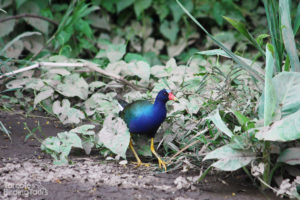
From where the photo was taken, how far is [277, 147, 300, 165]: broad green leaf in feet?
8.69

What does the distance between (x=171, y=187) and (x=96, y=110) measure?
1.57m

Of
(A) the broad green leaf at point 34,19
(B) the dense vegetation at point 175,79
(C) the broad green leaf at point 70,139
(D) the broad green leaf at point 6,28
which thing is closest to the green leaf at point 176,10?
(B) the dense vegetation at point 175,79

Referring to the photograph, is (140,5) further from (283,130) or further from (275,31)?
(283,130)

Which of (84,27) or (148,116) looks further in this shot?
(84,27)

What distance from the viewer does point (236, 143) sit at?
271cm

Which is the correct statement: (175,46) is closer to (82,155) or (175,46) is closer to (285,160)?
(82,155)

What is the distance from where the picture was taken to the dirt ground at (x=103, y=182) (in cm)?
271

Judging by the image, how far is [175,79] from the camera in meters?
4.48

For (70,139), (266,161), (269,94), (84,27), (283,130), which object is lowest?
(70,139)

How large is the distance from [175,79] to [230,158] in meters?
1.91

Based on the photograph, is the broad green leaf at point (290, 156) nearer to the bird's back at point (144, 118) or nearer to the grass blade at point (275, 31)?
the grass blade at point (275, 31)

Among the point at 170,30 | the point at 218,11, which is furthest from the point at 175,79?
the point at 218,11

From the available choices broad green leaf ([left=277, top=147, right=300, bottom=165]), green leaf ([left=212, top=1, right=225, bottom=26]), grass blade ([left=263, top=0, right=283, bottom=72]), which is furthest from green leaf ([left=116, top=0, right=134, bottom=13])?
broad green leaf ([left=277, top=147, right=300, bottom=165])

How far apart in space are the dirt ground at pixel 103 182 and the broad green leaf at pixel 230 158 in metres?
0.22
